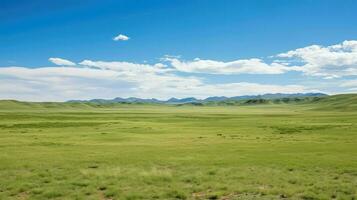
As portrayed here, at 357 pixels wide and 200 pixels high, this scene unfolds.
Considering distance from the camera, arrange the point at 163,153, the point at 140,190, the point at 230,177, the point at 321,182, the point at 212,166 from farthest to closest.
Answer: the point at 163,153
the point at 212,166
the point at 230,177
the point at 321,182
the point at 140,190

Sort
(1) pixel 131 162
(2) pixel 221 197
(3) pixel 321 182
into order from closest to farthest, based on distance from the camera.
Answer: (2) pixel 221 197
(3) pixel 321 182
(1) pixel 131 162

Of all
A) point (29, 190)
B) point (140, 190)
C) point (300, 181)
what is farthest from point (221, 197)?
point (29, 190)

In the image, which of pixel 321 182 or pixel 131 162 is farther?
pixel 131 162

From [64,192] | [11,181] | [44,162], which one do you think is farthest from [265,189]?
[44,162]

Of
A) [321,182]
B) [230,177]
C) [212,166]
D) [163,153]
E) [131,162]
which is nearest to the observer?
[321,182]

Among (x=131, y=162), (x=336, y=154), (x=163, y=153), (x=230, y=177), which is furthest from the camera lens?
(x=163, y=153)

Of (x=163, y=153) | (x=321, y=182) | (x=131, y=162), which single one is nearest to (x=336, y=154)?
(x=321, y=182)

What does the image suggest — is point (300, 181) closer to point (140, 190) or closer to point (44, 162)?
point (140, 190)

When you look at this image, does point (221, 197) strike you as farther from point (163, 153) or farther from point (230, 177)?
point (163, 153)

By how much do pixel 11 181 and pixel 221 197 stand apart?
13.5 meters

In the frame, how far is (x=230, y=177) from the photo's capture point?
81.4 feet

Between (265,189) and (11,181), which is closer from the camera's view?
(265,189)

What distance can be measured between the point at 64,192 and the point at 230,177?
35.0 feet

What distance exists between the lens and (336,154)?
114 ft
